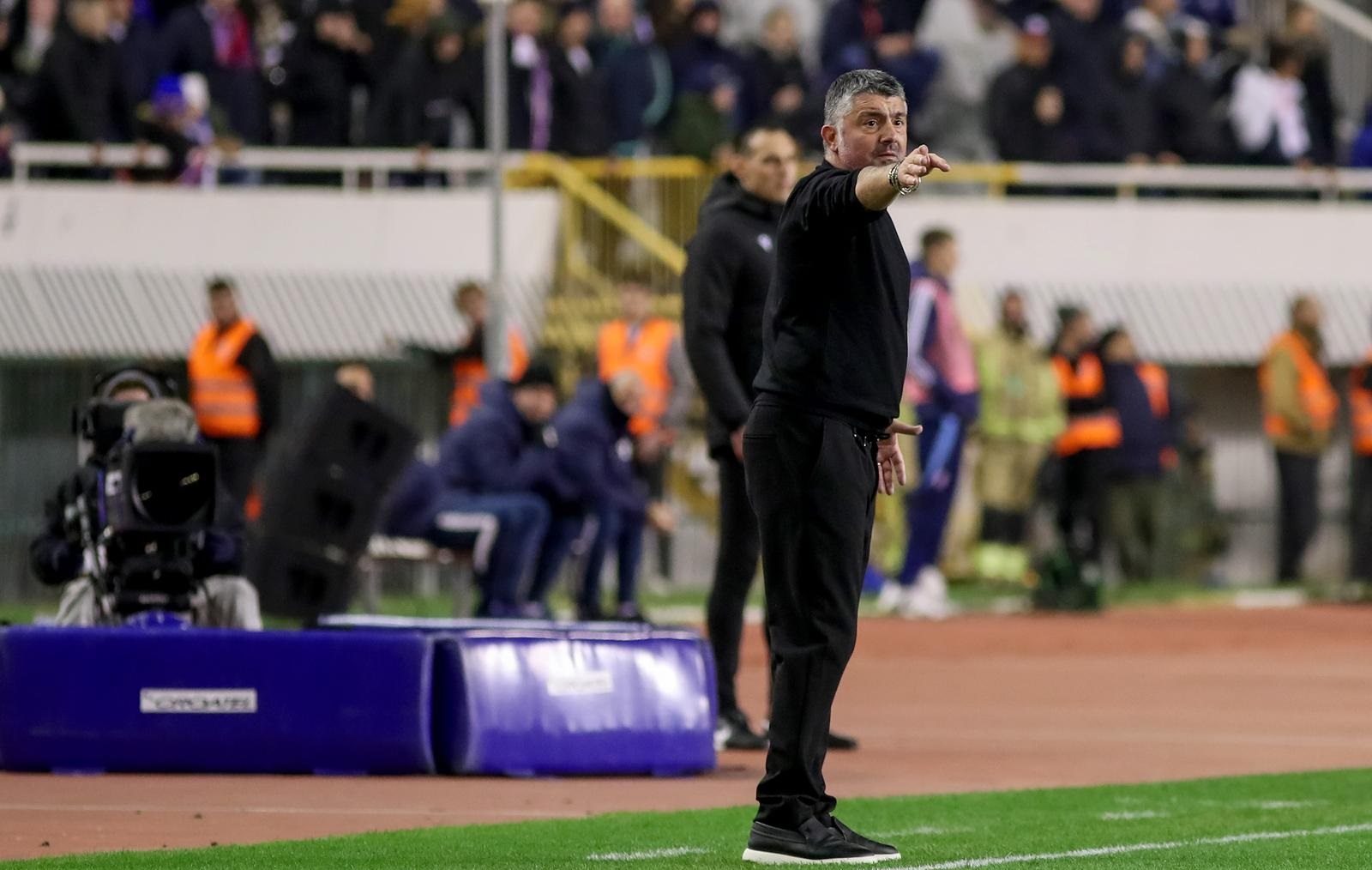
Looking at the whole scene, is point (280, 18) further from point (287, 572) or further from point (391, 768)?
point (391, 768)

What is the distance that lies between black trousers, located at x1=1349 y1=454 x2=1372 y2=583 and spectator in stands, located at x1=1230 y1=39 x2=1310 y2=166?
11.5 feet

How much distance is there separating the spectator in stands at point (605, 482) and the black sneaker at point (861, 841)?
34.0 ft

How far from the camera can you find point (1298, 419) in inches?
960

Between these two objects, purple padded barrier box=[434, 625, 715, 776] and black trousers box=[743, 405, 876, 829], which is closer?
black trousers box=[743, 405, 876, 829]

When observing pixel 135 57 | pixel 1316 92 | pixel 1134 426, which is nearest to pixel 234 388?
pixel 135 57

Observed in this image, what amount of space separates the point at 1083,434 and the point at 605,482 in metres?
5.85

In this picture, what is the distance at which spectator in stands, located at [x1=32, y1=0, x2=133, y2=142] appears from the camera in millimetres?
22703

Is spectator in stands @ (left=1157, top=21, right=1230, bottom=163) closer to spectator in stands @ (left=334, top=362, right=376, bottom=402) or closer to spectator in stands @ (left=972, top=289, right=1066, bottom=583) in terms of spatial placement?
spectator in stands @ (left=972, top=289, right=1066, bottom=583)

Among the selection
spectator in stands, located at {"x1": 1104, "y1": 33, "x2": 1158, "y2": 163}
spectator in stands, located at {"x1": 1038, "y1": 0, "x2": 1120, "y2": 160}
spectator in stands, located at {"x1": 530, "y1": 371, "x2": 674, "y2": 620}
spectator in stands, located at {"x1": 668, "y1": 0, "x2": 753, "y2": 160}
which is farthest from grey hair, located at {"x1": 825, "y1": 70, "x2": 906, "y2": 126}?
spectator in stands, located at {"x1": 1104, "y1": 33, "x2": 1158, "y2": 163}

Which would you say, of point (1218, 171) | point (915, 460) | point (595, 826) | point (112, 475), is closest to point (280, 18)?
point (915, 460)

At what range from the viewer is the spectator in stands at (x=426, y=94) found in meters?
23.9

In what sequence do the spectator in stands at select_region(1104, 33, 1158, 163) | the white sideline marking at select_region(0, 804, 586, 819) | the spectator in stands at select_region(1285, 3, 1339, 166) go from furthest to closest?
the spectator in stands at select_region(1285, 3, 1339, 166) → the spectator in stands at select_region(1104, 33, 1158, 163) → the white sideline marking at select_region(0, 804, 586, 819)

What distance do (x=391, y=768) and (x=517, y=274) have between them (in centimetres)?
1366

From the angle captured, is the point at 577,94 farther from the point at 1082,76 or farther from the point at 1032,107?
the point at 1082,76
